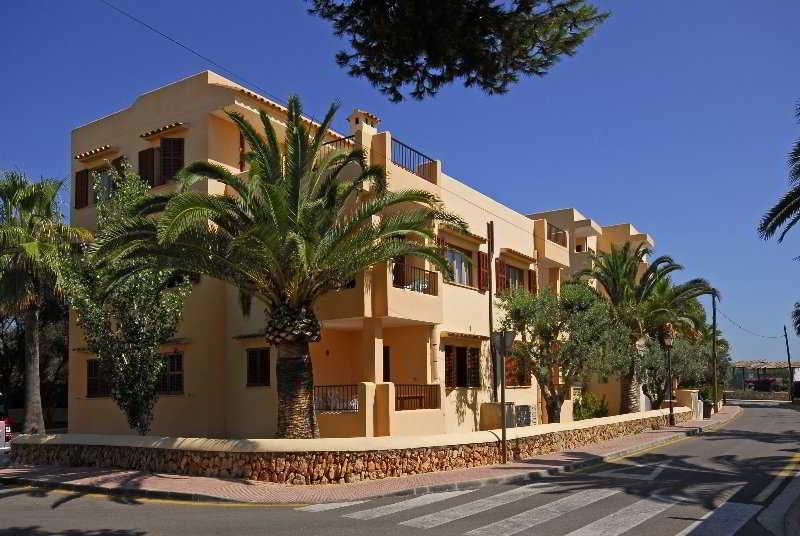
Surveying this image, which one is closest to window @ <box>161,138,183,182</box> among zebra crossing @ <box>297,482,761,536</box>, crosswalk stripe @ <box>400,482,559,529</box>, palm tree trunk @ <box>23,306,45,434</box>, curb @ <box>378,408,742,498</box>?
palm tree trunk @ <box>23,306,45,434</box>

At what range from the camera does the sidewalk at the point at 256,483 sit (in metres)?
14.1

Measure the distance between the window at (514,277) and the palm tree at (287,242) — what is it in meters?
11.5

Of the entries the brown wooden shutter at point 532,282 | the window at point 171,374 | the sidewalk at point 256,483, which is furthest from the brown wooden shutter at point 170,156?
the brown wooden shutter at point 532,282

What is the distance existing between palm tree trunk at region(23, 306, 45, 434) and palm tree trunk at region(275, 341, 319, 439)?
12506 millimetres

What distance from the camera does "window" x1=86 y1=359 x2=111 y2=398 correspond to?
83.5ft

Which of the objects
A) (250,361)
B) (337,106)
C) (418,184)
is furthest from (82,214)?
(337,106)

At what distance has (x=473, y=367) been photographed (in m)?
26.2

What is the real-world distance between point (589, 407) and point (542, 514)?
74.3 ft

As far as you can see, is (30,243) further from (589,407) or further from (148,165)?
(589,407)

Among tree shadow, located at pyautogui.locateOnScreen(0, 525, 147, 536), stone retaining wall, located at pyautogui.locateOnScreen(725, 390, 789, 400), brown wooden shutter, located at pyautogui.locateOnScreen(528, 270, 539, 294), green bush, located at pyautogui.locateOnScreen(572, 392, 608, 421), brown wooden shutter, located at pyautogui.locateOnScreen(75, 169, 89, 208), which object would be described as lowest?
stone retaining wall, located at pyautogui.locateOnScreen(725, 390, 789, 400)

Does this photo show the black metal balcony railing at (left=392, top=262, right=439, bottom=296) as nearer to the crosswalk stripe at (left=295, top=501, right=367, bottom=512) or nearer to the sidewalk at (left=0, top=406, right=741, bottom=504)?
the sidewalk at (left=0, top=406, right=741, bottom=504)

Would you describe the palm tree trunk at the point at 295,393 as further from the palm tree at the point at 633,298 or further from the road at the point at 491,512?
the palm tree at the point at 633,298

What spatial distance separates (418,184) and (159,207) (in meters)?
7.79

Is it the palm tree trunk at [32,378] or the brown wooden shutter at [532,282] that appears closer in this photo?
the palm tree trunk at [32,378]
